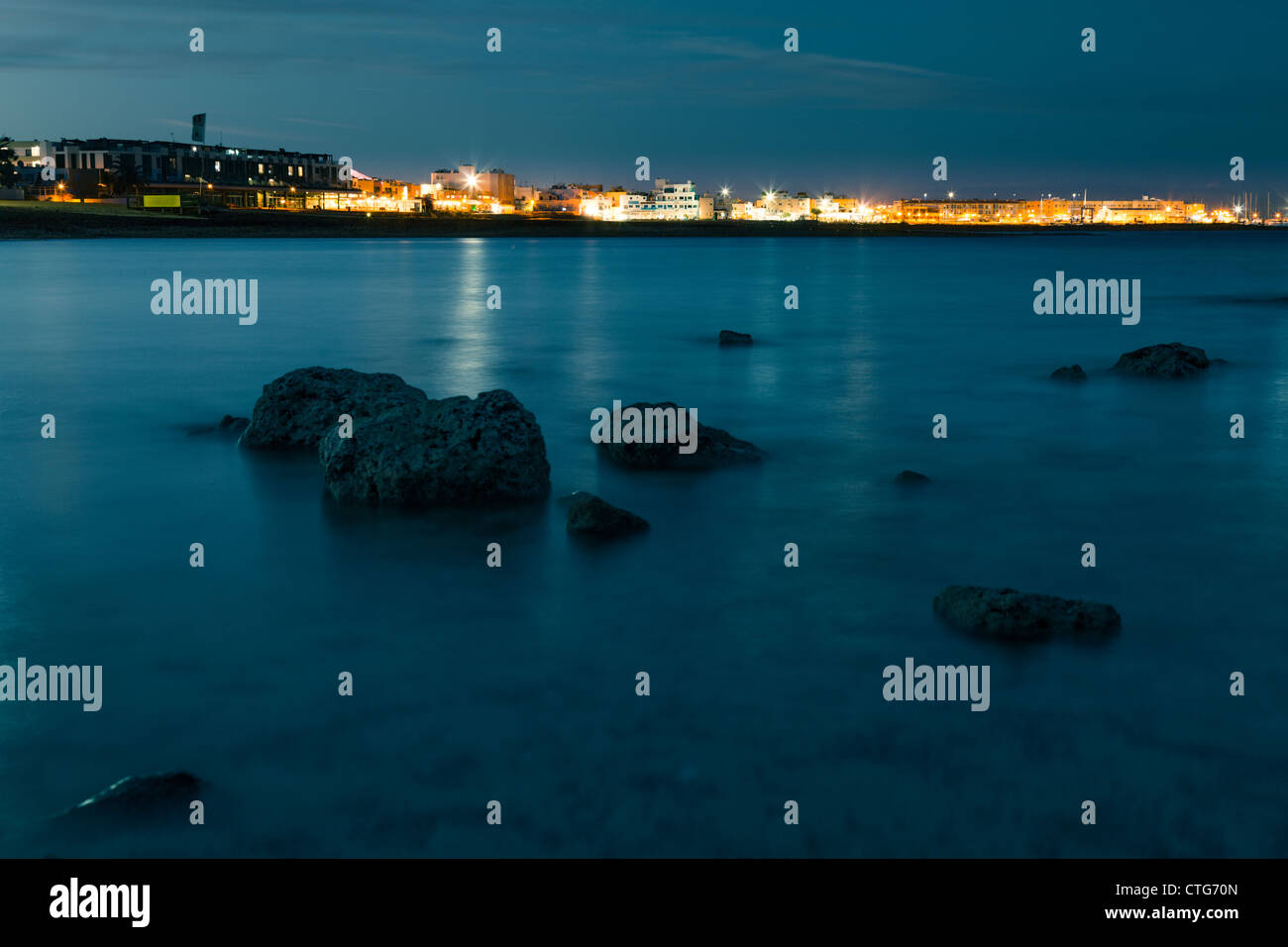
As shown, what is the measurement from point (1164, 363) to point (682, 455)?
10377 mm

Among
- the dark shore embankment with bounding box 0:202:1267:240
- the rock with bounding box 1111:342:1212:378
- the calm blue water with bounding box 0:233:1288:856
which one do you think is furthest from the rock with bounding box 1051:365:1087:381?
the dark shore embankment with bounding box 0:202:1267:240

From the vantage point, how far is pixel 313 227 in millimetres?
105188

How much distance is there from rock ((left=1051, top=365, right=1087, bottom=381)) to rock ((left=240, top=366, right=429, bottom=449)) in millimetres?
11051

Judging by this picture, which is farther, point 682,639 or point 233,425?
point 233,425

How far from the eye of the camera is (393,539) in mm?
8719

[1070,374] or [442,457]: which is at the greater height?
[1070,374]

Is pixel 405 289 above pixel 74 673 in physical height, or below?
A: above

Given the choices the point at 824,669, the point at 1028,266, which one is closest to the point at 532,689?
the point at 824,669

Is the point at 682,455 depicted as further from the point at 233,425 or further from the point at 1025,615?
the point at 233,425

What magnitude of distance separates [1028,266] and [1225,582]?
6514 centimetres

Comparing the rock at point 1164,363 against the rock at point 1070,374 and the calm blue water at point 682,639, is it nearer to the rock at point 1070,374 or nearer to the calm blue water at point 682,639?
the rock at point 1070,374

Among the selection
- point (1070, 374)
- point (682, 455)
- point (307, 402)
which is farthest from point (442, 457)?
point (1070, 374)

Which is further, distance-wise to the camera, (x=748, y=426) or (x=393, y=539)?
(x=748, y=426)
